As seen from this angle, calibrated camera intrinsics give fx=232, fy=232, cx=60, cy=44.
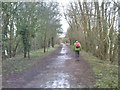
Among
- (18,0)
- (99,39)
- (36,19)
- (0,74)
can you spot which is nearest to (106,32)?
(99,39)

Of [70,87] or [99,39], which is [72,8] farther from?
[70,87]

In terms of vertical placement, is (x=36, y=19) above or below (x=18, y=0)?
below

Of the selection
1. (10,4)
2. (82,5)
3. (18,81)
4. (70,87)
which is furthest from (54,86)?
(82,5)

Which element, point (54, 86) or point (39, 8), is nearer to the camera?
point (54, 86)

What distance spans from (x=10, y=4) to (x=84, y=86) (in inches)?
412

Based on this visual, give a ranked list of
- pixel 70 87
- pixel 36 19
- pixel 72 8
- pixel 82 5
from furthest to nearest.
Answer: pixel 72 8, pixel 82 5, pixel 36 19, pixel 70 87

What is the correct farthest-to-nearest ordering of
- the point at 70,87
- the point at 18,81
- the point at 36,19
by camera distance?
the point at 36,19 < the point at 18,81 < the point at 70,87

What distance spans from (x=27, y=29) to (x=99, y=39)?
7249 mm

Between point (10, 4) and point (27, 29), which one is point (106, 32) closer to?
point (27, 29)

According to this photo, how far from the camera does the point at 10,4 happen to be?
687 inches

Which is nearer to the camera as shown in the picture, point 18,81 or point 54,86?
point 54,86

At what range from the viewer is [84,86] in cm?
938

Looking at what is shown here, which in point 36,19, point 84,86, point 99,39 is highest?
point 36,19

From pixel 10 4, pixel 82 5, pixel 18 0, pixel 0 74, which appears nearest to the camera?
pixel 0 74
